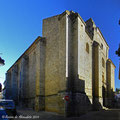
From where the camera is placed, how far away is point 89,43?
1816cm

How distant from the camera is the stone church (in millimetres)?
13078

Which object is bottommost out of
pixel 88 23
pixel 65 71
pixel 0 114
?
pixel 0 114

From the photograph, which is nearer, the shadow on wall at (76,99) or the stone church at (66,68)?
the shadow on wall at (76,99)

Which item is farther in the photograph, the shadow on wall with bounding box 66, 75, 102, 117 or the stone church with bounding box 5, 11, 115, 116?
the stone church with bounding box 5, 11, 115, 116

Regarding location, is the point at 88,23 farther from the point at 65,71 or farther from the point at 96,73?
the point at 65,71

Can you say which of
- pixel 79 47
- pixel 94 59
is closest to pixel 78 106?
pixel 79 47

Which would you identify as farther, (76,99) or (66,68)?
(66,68)

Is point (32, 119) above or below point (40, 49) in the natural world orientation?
below

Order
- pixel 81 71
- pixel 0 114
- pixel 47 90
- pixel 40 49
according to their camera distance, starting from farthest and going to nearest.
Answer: pixel 40 49 < pixel 47 90 < pixel 81 71 < pixel 0 114

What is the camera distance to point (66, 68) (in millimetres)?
13133

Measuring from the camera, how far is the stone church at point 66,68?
1308 cm

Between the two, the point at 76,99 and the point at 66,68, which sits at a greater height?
the point at 66,68

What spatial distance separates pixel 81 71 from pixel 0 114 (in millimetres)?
9351

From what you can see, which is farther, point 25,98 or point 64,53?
point 25,98
